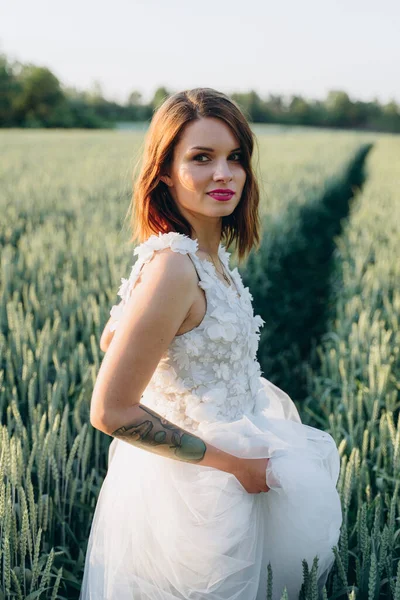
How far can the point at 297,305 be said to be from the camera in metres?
5.43

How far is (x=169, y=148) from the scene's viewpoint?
1306 mm

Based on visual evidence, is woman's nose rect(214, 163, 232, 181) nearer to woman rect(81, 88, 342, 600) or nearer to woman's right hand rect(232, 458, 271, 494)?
woman rect(81, 88, 342, 600)

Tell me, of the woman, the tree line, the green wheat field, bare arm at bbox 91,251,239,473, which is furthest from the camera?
the tree line

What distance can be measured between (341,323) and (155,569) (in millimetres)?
2476

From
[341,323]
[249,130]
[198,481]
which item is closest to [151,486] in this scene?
[198,481]

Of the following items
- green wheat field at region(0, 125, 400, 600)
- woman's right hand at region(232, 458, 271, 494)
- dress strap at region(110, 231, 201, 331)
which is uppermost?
dress strap at region(110, 231, 201, 331)

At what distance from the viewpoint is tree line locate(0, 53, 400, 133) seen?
52188 mm

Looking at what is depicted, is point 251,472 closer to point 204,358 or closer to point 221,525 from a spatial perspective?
point 221,525

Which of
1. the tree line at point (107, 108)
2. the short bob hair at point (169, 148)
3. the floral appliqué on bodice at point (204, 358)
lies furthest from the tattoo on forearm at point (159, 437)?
the tree line at point (107, 108)

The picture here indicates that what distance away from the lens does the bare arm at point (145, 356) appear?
108 centimetres

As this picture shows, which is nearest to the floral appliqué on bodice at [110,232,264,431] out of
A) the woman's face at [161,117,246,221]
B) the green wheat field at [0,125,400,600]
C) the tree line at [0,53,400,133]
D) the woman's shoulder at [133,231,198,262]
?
the woman's shoulder at [133,231,198,262]

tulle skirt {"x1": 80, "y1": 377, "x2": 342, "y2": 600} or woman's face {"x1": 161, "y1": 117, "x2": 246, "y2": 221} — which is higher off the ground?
woman's face {"x1": 161, "y1": 117, "x2": 246, "y2": 221}

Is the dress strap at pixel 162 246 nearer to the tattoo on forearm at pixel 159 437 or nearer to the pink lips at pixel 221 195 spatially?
the pink lips at pixel 221 195

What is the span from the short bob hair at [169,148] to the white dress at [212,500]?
16 centimetres
